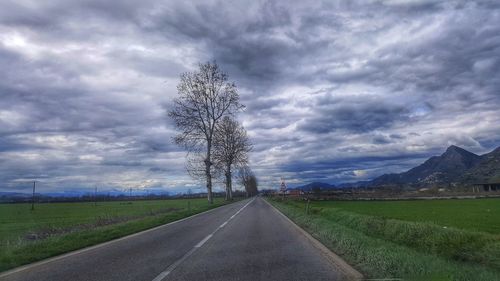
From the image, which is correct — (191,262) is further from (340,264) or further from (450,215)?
(450,215)

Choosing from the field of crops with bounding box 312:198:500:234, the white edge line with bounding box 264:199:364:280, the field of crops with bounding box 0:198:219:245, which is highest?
the field of crops with bounding box 0:198:219:245

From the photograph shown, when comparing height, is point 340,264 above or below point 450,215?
below

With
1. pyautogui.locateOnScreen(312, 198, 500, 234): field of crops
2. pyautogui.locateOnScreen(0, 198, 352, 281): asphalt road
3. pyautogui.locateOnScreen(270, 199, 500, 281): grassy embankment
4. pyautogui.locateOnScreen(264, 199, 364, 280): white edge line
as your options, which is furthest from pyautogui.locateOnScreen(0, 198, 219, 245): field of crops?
pyautogui.locateOnScreen(312, 198, 500, 234): field of crops

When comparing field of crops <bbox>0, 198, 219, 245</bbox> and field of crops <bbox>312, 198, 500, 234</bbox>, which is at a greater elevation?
field of crops <bbox>0, 198, 219, 245</bbox>

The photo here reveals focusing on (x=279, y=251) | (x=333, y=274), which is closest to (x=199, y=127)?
(x=279, y=251)

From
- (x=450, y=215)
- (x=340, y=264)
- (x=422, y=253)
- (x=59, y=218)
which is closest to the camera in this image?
(x=340, y=264)

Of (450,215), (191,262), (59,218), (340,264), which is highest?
(59,218)

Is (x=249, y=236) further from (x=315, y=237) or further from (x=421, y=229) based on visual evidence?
(x=421, y=229)

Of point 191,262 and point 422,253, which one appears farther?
point 422,253

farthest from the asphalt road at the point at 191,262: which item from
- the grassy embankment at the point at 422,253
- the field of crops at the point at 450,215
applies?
the field of crops at the point at 450,215

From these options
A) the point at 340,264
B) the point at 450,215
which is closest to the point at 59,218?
the point at 450,215

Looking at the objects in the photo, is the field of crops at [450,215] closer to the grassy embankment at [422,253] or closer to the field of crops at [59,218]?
the grassy embankment at [422,253]

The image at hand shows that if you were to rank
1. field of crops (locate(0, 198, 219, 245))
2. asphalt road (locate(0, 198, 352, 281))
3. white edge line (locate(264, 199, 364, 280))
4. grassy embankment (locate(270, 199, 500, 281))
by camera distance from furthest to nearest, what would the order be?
field of crops (locate(0, 198, 219, 245)) → asphalt road (locate(0, 198, 352, 281)) → white edge line (locate(264, 199, 364, 280)) → grassy embankment (locate(270, 199, 500, 281))

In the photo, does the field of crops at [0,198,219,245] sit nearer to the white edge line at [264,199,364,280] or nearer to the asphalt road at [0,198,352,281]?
the asphalt road at [0,198,352,281]
